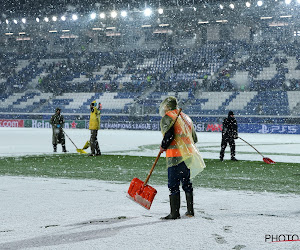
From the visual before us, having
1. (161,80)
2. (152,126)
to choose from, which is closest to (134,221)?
(152,126)

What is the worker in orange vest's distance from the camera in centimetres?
678

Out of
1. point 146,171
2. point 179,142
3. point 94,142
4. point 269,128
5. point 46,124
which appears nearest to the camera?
point 179,142

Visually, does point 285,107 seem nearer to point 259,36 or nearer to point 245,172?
point 259,36

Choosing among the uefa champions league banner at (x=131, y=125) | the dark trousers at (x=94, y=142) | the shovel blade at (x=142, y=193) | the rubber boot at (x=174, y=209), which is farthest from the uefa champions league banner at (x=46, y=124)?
the rubber boot at (x=174, y=209)

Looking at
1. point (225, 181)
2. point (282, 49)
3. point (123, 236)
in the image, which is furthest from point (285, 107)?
point (123, 236)

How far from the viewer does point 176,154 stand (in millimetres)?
6824

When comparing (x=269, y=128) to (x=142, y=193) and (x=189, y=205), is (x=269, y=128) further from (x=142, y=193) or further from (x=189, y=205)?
(x=142, y=193)

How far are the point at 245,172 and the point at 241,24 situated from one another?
4268cm

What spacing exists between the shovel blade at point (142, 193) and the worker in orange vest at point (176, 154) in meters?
0.26

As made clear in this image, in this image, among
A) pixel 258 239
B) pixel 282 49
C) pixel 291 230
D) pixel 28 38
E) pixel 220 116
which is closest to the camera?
pixel 258 239

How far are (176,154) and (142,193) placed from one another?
2.25ft

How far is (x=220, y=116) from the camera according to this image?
4250cm

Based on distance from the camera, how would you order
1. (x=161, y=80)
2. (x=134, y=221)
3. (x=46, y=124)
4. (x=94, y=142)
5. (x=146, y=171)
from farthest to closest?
(x=161, y=80)
(x=46, y=124)
(x=94, y=142)
(x=146, y=171)
(x=134, y=221)

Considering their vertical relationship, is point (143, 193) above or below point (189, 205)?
above
